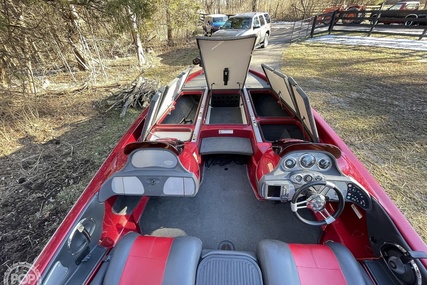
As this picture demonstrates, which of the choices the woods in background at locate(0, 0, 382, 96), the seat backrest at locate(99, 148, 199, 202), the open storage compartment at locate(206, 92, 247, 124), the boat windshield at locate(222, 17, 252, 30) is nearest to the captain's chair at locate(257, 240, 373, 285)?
the seat backrest at locate(99, 148, 199, 202)

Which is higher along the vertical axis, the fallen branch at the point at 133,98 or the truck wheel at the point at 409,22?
the truck wheel at the point at 409,22

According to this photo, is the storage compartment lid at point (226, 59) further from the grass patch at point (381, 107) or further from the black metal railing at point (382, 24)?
the black metal railing at point (382, 24)

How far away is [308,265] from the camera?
141 cm

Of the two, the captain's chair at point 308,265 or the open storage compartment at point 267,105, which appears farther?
the open storage compartment at point 267,105

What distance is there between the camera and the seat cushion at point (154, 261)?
1.32 m

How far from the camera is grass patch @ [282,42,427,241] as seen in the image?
9.85 feet

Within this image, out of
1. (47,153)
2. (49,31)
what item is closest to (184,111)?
(47,153)

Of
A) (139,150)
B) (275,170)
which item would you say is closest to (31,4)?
(139,150)

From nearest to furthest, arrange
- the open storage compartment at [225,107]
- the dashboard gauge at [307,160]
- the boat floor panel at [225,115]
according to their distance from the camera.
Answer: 1. the dashboard gauge at [307,160]
2. the boat floor panel at [225,115]
3. the open storage compartment at [225,107]

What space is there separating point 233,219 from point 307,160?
111cm

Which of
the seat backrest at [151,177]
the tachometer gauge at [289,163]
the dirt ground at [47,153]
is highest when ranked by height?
the tachometer gauge at [289,163]

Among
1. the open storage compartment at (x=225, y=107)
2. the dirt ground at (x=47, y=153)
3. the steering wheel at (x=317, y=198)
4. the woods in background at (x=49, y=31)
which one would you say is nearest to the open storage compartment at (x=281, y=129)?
the open storage compartment at (x=225, y=107)

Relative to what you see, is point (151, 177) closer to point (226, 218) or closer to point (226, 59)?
point (226, 218)

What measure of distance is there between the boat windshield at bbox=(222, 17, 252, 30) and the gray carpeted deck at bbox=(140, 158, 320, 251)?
1022 cm
